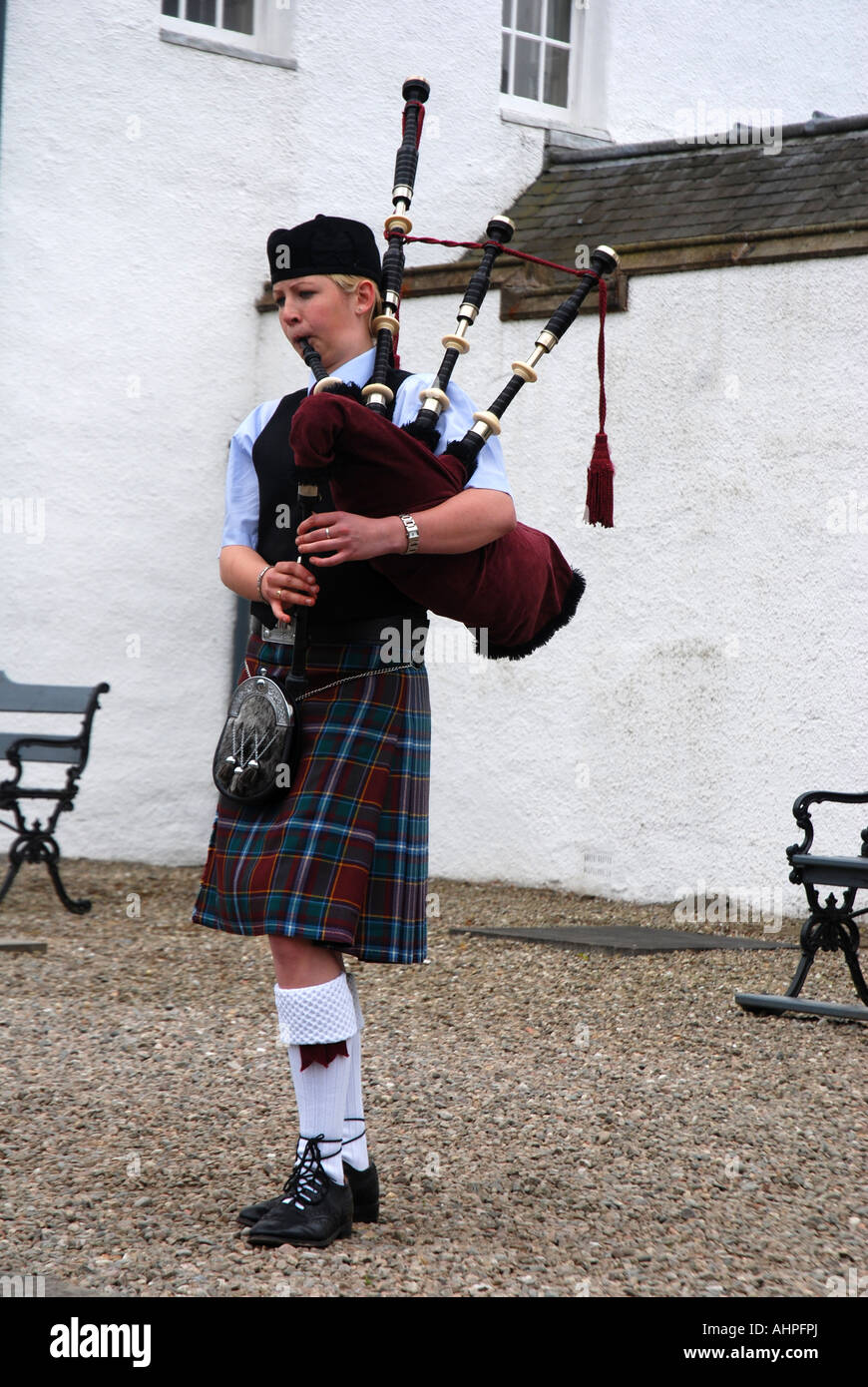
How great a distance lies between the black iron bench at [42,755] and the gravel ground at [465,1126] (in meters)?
0.69

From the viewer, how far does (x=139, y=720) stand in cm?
803

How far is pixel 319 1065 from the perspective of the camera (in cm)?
264

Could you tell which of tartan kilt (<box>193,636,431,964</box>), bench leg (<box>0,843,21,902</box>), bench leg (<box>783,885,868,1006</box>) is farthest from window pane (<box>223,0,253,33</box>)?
tartan kilt (<box>193,636,431,964</box>)

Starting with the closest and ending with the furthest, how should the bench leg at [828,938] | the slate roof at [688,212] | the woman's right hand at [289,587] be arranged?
1. the woman's right hand at [289,587]
2. the bench leg at [828,938]
3. the slate roof at [688,212]

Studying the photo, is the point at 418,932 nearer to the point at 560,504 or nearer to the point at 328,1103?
the point at 328,1103

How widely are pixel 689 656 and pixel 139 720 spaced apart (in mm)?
2958

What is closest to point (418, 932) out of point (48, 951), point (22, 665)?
point (48, 951)

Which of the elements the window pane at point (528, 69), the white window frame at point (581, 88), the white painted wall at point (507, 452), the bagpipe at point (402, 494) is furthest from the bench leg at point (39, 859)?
the window pane at point (528, 69)

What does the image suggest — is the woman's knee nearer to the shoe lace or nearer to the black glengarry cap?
the shoe lace

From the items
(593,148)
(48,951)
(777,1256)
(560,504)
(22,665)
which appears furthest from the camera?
(593,148)

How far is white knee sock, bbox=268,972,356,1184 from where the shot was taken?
2613 mm

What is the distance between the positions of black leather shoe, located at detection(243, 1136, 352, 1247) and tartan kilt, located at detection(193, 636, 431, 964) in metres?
0.38

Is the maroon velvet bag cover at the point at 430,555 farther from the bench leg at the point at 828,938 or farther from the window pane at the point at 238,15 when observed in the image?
the window pane at the point at 238,15

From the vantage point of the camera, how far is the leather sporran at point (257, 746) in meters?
2.62
